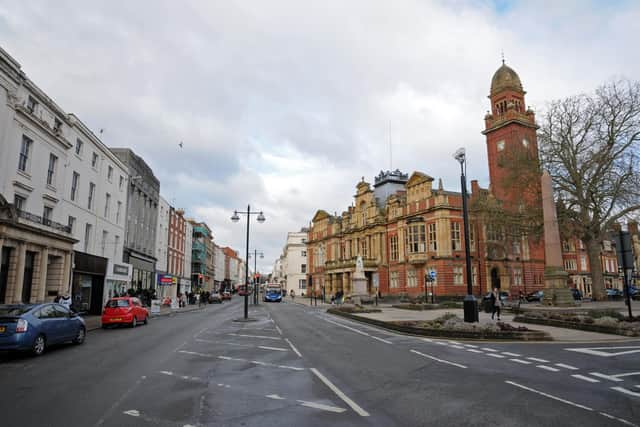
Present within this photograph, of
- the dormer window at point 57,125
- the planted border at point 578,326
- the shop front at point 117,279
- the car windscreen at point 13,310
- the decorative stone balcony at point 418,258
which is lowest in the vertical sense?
the planted border at point 578,326

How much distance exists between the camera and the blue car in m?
11.1

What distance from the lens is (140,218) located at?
1670 inches

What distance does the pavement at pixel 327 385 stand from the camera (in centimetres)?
586

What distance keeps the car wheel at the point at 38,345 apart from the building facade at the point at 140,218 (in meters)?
27.1

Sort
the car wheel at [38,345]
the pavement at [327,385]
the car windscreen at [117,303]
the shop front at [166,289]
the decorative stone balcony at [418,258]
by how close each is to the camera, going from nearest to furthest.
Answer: the pavement at [327,385], the car wheel at [38,345], the car windscreen at [117,303], the decorative stone balcony at [418,258], the shop front at [166,289]

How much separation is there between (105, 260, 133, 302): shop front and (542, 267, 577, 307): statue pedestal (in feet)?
107

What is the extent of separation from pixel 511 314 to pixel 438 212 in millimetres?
23376

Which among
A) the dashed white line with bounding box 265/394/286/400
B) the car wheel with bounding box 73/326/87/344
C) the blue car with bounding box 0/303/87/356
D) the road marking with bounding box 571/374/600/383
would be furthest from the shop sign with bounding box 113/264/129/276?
the road marking with bounding box 571/374/600/383

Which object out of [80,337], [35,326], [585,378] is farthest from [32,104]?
[585,378]

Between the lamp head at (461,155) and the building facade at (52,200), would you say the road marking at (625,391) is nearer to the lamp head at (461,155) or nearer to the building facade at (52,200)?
the lamp head at (461,155)

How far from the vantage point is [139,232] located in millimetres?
42312

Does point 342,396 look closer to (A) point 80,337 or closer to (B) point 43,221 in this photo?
(A) point 80,337

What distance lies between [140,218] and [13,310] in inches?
1266

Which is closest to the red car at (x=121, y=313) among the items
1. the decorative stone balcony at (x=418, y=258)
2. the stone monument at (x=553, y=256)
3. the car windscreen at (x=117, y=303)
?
the car windscreen at (x=117, y=303)
